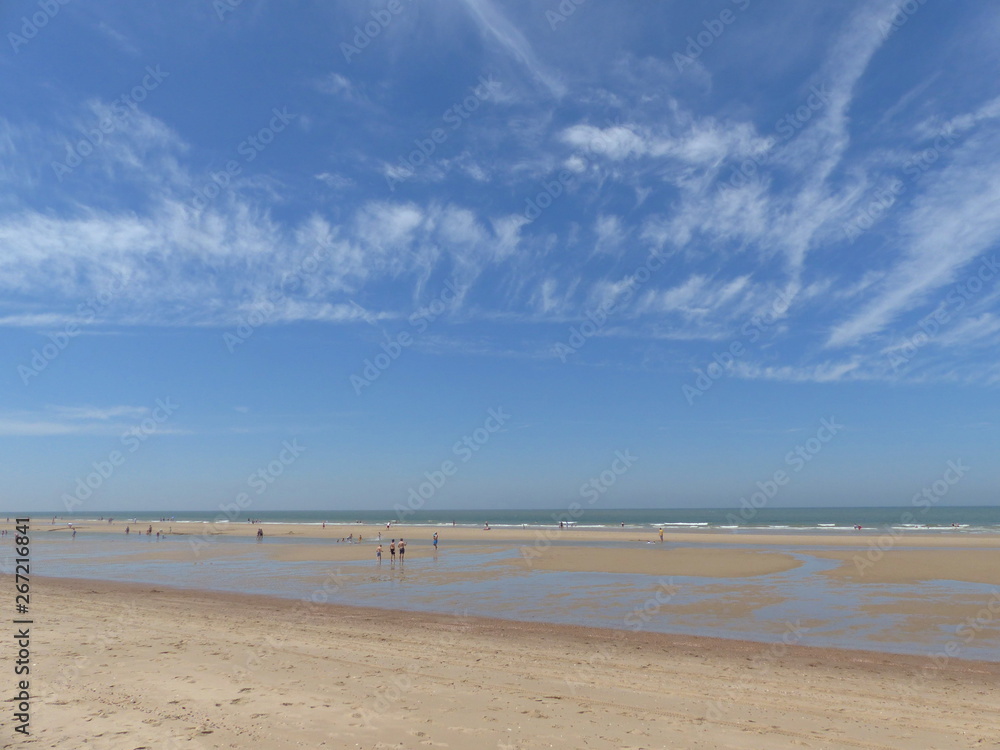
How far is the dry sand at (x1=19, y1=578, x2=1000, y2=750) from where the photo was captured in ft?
28.1

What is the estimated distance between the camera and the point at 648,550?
45.2 meters

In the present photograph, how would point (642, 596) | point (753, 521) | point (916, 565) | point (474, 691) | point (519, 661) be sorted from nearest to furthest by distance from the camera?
point (474, 691), point (519, 661), point (642, 596), point (916, 565), point (753, 521)

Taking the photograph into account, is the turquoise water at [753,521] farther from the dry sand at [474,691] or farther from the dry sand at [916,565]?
the dry sand at [474,691]

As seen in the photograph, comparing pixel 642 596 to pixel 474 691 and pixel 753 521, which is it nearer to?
pixel 474 691

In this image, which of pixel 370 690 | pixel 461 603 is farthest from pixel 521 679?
pixel 461 603

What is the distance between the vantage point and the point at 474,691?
10.7 m

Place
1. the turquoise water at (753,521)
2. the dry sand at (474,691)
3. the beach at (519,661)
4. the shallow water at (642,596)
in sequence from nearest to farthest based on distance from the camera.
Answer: the dry sand at (474,691), the beach at (519,661), the shallow water at (642,596), the turquoise water at (753,521)

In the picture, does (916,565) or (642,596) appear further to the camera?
(916,565)

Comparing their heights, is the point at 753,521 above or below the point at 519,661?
A: below

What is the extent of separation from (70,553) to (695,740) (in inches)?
2171

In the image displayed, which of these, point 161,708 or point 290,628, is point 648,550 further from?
point 161,708

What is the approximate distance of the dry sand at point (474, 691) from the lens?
8562 millimetres

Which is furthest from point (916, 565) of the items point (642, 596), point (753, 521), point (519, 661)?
point (753, 521)

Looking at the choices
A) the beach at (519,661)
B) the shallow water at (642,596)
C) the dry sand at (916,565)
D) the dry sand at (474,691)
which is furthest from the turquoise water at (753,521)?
the dry sand at (474,691)
